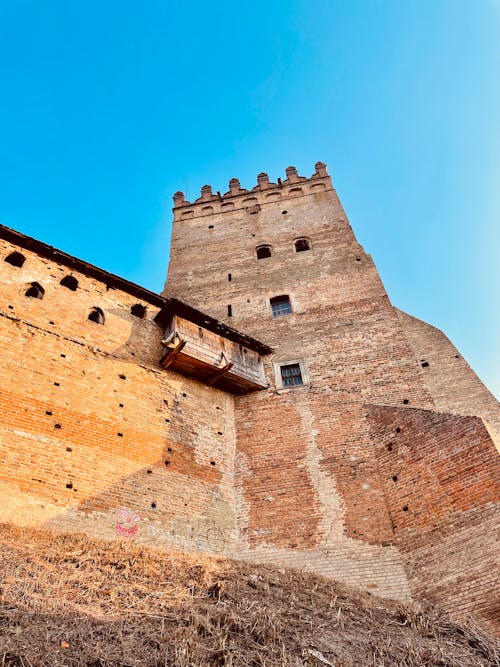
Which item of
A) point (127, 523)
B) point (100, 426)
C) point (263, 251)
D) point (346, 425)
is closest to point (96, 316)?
point (100, 426)

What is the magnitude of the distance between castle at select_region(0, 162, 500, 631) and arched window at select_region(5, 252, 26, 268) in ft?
0.16

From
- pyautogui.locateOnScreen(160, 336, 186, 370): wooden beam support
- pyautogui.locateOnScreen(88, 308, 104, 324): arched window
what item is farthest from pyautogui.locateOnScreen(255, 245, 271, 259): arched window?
pyautogui.locateOnScreen(88, 308, 104, 324): arched window

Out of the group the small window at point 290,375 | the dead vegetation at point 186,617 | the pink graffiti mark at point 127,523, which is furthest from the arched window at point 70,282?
the dead vegetation at point 186,617

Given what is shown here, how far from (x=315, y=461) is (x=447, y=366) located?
6.71 metres

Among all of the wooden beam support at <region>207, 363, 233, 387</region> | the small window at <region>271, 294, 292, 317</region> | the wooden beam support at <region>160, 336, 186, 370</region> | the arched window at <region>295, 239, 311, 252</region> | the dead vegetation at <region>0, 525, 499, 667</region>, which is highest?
the arched window at <region>295, 239, 311, 252</region>

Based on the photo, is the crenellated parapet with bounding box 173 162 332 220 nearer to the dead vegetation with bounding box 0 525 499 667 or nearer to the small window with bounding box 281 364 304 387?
the small window with bounding box 281 364 304 387

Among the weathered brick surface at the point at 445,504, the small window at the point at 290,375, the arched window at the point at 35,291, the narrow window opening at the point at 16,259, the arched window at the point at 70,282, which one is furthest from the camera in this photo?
the small window at the point at 290,375

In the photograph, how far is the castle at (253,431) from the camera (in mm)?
10055

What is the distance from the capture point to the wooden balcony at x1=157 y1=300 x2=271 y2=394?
44.7 feet

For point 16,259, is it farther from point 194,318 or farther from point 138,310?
point 194,318

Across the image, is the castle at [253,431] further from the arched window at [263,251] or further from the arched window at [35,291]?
the arched window at [263,251]

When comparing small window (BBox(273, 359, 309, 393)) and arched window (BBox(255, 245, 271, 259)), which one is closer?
small window (BBox(273, 359, 309, 393))

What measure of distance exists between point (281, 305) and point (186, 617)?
1252 centimetres

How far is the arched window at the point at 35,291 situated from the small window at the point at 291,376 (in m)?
7.13
